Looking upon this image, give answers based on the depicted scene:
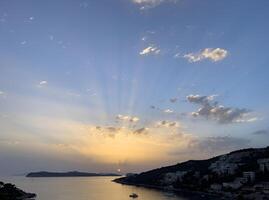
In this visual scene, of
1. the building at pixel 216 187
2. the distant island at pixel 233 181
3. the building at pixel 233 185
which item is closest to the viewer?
the distant island at pixel 233 181

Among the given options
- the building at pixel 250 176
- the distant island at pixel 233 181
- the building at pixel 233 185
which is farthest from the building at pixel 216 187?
the building at pixel 250 176

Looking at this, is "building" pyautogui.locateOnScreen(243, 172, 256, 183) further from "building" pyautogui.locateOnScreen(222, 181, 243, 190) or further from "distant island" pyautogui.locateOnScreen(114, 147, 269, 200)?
"building" pyautogui.locateOnScreen(222, 181, 243, 190)

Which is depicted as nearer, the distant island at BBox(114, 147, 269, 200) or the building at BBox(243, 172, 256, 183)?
the distant island at BBox(114, 147, 269, 200)

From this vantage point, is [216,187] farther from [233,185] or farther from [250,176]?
[250,176]

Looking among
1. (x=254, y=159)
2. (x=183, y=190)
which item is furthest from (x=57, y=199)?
(x=254, y=159)

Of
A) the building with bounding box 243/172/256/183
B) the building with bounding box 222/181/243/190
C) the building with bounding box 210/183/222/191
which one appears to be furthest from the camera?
the building with bounding box 210/183/222/191

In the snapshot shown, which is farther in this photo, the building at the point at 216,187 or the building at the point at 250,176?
the building at the point at 216,187

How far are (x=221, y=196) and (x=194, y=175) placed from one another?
45.6 metres

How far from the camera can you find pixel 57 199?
11619cm

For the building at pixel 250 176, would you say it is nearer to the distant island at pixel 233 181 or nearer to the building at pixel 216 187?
the distant island at pixel 233 181

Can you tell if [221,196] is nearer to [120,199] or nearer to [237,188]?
[237,188]

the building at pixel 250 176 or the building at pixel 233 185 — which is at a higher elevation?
the building at pixel 250 176

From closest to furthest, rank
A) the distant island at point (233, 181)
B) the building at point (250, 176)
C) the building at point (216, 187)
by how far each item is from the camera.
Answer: the distant island at point (233, 181), the building at point (250, 176), the building at point (216, 187)

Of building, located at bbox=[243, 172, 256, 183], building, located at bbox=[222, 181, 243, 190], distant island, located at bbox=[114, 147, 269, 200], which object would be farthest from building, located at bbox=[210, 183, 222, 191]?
building, located at bbox=[243, 172, 256, 183]
